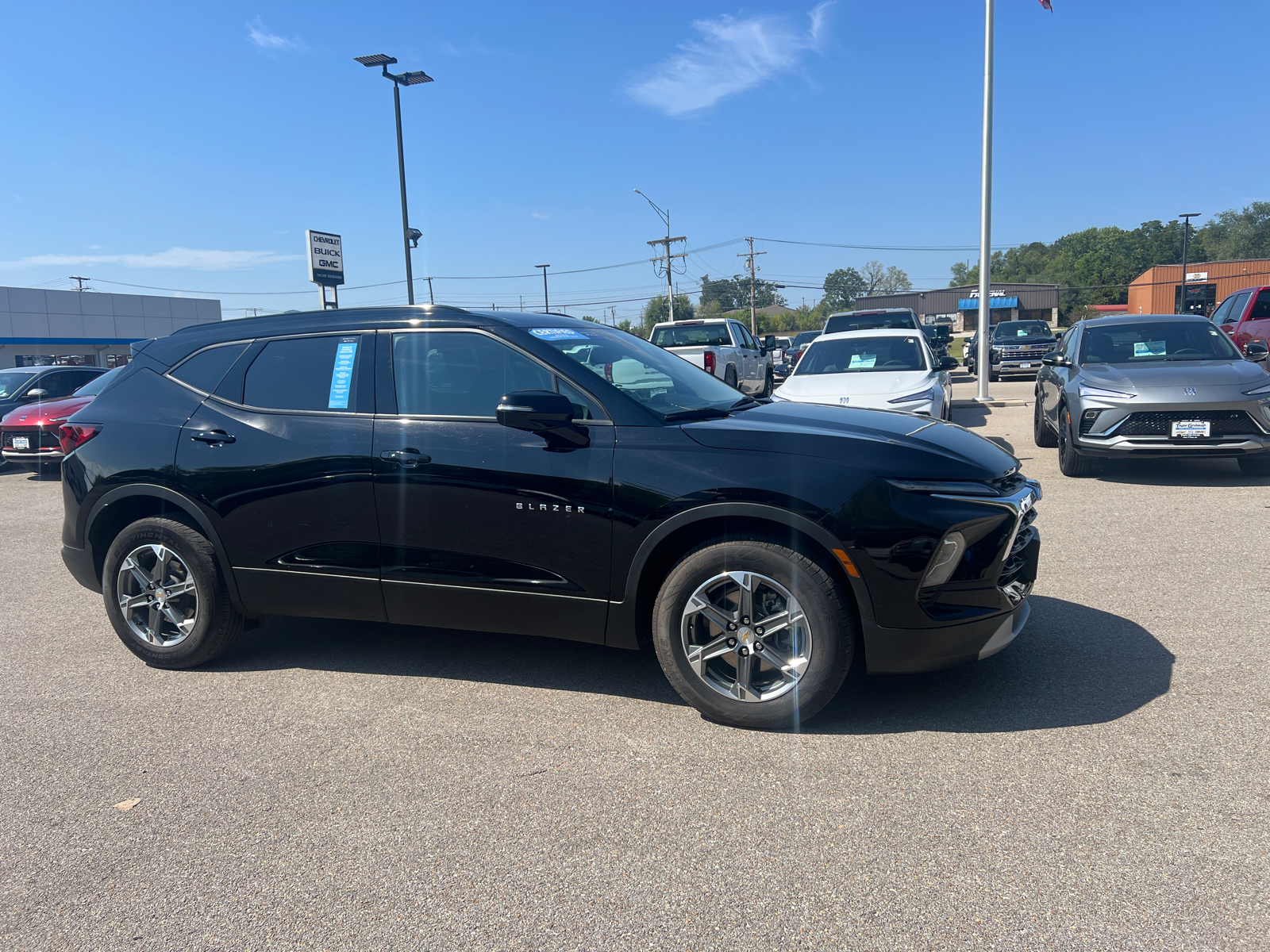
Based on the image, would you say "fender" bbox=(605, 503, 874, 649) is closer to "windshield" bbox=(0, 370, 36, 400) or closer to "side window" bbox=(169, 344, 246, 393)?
"side window" bbox=(169, 344, 246, 393)

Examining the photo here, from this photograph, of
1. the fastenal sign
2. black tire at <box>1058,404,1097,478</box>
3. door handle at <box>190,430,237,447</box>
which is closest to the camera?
door handle at <box>190,430,237,447</box>

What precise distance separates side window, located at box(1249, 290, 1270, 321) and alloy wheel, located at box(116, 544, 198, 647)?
1986cm

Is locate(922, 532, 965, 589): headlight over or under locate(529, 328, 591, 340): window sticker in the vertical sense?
under

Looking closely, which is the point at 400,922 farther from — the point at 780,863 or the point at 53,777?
the point at 53,777

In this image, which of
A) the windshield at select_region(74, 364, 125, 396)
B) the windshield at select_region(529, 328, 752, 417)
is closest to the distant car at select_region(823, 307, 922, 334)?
the windshield at select_region(529, 328, 752, 417)

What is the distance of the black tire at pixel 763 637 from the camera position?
3.56 meters

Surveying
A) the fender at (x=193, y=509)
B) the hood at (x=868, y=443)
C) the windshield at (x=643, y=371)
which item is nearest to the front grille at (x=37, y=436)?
the fender at (x=193, y=509)

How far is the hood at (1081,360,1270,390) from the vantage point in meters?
8.50

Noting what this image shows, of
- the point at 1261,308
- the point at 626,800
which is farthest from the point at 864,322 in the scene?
the point at 626,800

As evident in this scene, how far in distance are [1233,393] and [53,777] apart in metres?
9.38

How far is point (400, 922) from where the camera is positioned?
256 cm

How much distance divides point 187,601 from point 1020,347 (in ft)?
84.2

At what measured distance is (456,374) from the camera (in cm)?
425

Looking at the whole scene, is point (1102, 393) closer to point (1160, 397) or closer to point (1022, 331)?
point (1160, 397)
